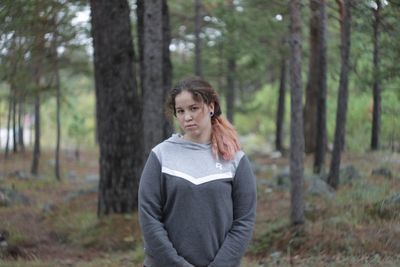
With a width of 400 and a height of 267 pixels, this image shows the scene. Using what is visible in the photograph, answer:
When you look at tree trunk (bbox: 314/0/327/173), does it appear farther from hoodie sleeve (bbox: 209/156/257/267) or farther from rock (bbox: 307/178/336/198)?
hoodie sleeve (bbox: 209/156/257/267)

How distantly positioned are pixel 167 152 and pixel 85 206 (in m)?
9.15

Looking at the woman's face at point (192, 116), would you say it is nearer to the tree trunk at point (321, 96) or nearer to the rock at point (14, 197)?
the tree trunk at point (321, 96)

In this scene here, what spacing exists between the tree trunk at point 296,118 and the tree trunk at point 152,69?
195 centimetres

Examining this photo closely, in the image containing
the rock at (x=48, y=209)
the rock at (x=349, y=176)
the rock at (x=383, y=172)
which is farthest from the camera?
the rock at (x=48, y=209)

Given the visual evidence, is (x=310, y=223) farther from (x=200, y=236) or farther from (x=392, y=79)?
(x=200, y=236)

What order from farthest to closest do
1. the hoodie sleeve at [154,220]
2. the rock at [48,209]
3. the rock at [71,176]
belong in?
Result: the rock at [71,176]
the rock at [48,209]
the hoodie sleeve at [154,220]

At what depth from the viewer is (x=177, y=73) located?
20406mm

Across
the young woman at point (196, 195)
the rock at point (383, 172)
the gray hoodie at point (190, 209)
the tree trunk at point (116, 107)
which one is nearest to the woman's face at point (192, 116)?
the young woman at point (196, 195)

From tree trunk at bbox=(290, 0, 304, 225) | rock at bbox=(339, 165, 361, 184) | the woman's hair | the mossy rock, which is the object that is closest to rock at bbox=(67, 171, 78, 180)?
rock at bbox=(339, 165, 361, 184)

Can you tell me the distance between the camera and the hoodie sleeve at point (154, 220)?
9.07 feet

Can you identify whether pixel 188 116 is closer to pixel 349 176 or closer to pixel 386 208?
pixel 386 208

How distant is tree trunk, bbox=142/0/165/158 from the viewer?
7773 millimetres

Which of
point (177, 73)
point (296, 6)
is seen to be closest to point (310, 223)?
point (296, 6)

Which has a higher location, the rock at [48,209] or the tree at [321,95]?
the tree at [321,95]
